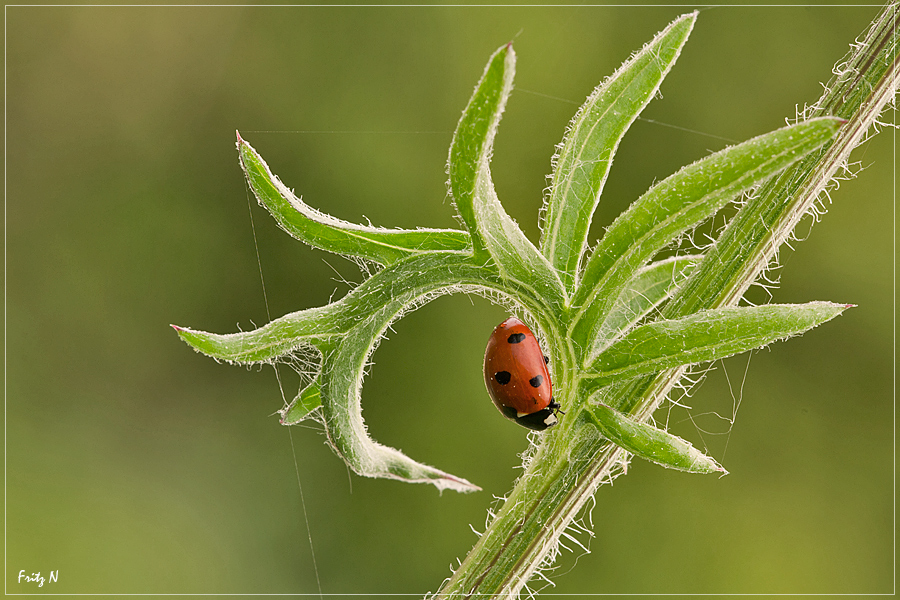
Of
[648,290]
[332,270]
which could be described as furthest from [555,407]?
[332,270]

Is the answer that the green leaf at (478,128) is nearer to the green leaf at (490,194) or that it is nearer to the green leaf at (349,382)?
the green leaf at (490,194)

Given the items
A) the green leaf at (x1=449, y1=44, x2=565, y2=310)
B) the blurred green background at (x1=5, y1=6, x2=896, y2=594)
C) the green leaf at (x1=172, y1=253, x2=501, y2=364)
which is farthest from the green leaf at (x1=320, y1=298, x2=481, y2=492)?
the blurred green background at (x1=5, y1=6, x2=896, y2=594)

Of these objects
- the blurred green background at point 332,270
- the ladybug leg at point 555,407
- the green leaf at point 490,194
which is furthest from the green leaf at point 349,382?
the blurred green background at point 332,270

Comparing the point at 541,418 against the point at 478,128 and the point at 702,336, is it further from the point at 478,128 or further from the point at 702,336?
the point at 478,128

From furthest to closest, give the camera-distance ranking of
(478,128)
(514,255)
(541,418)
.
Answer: (541,418), (514,255), (478,128)

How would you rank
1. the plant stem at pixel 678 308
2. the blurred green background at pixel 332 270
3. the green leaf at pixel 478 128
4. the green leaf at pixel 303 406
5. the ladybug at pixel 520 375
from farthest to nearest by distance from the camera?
the blurred green background at pixel 332 270 < the ladybug at pixel 520 375 < the green leaf at pixel 303 406 < the plant stem at pixel 678 308 < the green leaf at pixel 478 128

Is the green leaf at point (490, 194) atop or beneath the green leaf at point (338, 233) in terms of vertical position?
beneath

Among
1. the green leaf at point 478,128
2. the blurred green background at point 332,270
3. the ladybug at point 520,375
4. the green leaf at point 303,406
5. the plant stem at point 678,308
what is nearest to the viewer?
the green leaf at point 478,128

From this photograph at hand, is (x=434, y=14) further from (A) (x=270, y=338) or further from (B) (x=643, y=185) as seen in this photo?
(A) (x=270, y=338)
